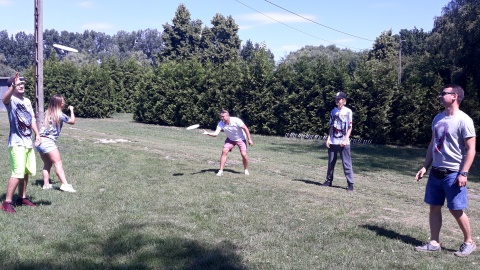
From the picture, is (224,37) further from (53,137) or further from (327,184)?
(53,137)

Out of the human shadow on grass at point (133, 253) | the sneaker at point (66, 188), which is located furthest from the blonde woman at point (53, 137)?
the human shadow on grass at point (133, 253)

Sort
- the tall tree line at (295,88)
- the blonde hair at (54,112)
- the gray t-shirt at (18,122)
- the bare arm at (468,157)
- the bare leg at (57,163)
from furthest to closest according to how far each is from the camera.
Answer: the tall tree line at (295,88), the blonde hair at (54,112), the bare leg at (57,163), the gray t-shirt at (18,122), the bare arm at (468,157)

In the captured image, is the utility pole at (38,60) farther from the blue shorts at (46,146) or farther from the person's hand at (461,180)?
the person's hand at (461,180)

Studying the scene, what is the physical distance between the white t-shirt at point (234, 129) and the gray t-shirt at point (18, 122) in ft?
15.3

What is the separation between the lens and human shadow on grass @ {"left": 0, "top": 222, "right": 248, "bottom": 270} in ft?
17.6

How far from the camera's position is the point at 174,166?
1244cm

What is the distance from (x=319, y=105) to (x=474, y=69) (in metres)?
6.75

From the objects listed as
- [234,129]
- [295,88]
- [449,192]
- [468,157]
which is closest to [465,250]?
[449,192]

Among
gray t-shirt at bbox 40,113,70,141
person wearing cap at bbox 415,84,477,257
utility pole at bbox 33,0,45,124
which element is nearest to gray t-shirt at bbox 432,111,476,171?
person wearing cap at bbox 415,84,477,257

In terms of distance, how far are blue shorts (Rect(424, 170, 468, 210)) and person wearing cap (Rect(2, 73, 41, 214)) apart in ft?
17.8

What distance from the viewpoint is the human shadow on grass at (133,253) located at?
537 cm

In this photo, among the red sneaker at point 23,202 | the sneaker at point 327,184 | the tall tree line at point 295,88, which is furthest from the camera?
the tall tree line at point 295,88

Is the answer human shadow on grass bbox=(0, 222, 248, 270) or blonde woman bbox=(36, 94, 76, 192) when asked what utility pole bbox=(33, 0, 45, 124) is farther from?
human shadow on grass bbox=(0, 222, 248, 270)

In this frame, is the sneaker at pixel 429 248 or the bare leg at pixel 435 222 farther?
the bare leg at pixel 435 222
